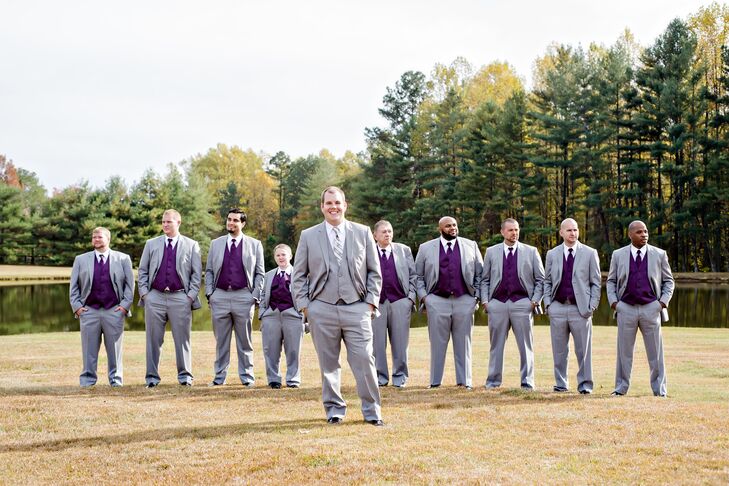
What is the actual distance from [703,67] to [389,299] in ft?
140

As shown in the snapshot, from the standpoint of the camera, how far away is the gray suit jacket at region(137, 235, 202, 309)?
363 inches

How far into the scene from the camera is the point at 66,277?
54.2 metres

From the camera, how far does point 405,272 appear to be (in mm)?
9562

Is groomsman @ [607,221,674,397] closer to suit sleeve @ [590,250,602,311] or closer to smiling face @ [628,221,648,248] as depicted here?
smiling face @ [628,221,648,248]

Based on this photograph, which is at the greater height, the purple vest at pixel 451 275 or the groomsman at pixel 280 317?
the purple vest at pixel 451 275

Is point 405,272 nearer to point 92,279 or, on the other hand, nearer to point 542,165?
point 92,279

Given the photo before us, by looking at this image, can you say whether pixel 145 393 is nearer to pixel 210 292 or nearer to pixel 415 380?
pixel 210 292

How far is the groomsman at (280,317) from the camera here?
924 centimetres

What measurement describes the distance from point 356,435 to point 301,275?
1.54 metres

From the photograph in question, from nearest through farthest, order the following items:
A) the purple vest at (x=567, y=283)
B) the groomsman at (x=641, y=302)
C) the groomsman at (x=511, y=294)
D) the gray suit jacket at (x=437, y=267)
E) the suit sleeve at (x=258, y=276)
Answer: the groomsman at (x=641, y=302), the purple vest at (x=567, y=283), the groomsman at (x=511, y=294), the gray suit jacket at (x=437, y=267), the suit sleeve at (x=258, y=276)

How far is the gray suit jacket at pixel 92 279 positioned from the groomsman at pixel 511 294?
4.63m

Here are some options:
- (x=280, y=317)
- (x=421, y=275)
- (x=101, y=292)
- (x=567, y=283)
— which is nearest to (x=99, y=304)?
(x=101, y=292)

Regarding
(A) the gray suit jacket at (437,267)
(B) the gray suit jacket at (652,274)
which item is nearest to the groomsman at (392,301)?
(A) the gray suit jacket at (437,267)

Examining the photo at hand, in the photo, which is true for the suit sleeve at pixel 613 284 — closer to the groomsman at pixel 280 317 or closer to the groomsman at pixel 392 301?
the groomsman at pixel 392 301
